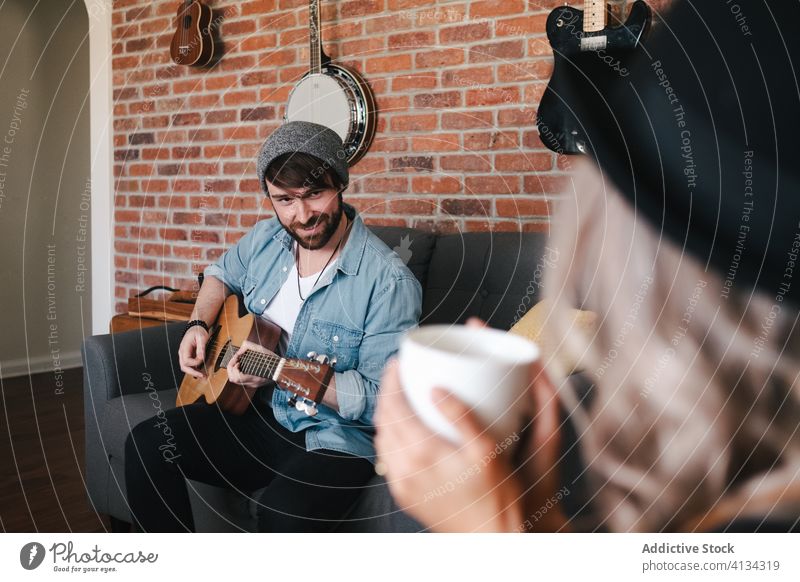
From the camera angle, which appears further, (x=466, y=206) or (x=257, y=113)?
(x=257, y=113)

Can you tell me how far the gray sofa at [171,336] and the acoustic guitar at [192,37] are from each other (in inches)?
25.3

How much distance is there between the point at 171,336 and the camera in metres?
1.37

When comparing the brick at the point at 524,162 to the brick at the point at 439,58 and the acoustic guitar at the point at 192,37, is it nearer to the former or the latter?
the brick at the point at 439,58

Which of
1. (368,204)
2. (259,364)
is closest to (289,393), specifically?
(259,364)

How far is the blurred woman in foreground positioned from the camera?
41cm

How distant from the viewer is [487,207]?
152cm

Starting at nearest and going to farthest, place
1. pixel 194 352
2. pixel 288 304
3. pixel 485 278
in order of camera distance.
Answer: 1. pixel 288 304
2. pixel 194 352
3. pixel 485 278

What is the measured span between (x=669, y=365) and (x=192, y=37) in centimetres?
144

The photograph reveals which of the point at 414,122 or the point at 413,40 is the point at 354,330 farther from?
the point at 413,40

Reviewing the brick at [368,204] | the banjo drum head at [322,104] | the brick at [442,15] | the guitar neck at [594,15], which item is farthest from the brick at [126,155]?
the guitar neck at [594,15]

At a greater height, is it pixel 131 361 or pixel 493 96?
pixel 493 96

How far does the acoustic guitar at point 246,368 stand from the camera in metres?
0.96

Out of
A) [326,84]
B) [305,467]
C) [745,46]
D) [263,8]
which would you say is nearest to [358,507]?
[305,467]
